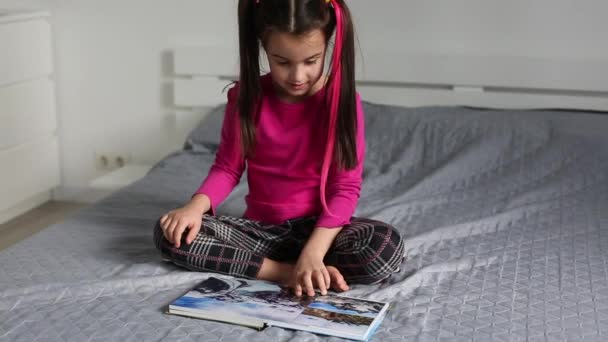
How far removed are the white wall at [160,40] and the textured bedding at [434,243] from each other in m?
0.28

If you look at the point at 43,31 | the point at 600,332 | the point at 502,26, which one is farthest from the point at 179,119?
the point at 600,332

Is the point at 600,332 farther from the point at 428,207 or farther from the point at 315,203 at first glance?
the point at 428,207

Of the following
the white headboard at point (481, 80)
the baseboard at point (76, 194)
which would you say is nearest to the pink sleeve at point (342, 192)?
the white headboard at point (481, 80)

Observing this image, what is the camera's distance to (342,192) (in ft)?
5.05

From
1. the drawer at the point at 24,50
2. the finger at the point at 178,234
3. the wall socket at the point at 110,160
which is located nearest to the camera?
the finger at the point at 178,234

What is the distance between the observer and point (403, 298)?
136 cm

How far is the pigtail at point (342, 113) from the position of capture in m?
1.48

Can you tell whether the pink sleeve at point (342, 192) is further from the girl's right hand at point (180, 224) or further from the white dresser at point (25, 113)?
the white dresser at point (25, 113)

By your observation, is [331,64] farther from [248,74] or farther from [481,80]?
[481,80]

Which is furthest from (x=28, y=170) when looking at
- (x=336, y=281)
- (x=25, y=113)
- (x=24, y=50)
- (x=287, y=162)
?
(x=336, y=281)

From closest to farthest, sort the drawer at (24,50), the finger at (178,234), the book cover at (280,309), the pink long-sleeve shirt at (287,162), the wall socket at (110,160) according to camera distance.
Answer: the book cover at (280,309)
the finger at (178,234)
the pink long-sleeve shirt at (287,162)
the drawer at (24,50)
the wall socket at (110,160)

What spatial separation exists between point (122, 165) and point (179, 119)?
0.32 m

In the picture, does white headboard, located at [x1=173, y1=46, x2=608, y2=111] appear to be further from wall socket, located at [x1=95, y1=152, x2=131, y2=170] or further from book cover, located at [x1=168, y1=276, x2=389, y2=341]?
book cover, located at [x1=168, y1=276, x2=389, y2=341]

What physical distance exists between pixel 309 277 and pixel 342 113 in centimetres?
35
